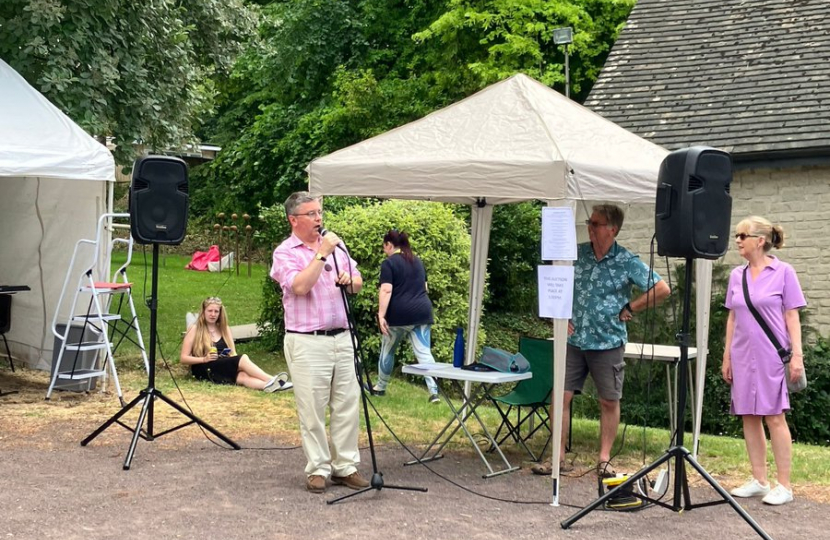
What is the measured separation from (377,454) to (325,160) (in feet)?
7.12

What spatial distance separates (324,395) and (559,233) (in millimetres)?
1683

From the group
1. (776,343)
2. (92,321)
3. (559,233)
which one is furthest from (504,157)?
(92,321)

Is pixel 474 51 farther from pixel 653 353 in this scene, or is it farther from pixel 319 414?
pixel 319 414

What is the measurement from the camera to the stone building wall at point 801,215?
46.5 feet

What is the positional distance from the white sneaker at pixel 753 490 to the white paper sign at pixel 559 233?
182cm

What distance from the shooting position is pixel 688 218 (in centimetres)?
578

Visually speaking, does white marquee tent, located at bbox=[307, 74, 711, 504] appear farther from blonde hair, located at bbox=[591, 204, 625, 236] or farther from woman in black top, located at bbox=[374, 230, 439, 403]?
woman in black top, located at bbox=[374, 230, 439, 403]

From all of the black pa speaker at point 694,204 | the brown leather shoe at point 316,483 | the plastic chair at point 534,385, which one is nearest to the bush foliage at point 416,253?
the plastic chair at point 534,385

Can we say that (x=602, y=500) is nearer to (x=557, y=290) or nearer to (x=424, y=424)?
(x=557, y=290)

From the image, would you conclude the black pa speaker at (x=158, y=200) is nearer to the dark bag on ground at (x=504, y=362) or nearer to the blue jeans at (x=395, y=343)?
the dark bag on ground at (x=504, y=362)

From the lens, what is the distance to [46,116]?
9539 mm

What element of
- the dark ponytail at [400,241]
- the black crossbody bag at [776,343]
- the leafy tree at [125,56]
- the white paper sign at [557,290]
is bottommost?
the black crossbody bag at [776,343]

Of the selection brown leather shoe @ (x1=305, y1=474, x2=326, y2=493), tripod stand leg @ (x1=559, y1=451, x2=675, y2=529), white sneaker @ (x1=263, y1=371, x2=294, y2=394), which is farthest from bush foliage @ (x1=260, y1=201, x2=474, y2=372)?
tripod stand leg @ (x1=559, y1=451, x2=675, y2=529)

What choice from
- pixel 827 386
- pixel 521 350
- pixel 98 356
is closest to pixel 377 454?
pixel 521 350
